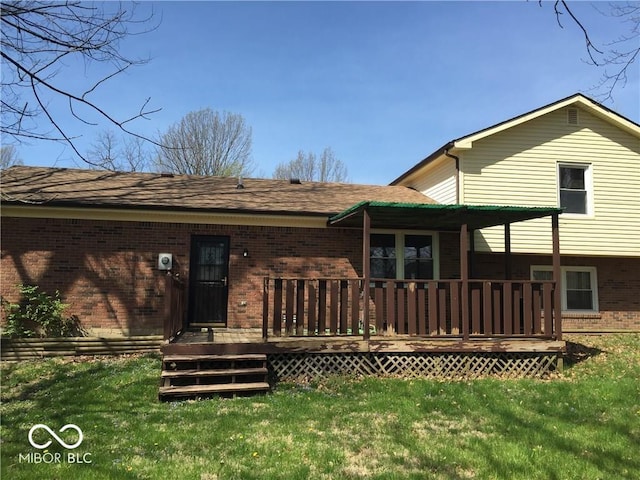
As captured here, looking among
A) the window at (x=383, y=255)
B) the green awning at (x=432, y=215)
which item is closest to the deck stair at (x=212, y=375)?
the green awning at (x=432, y=215)

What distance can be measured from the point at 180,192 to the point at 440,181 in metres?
6.67

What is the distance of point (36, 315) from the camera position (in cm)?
976

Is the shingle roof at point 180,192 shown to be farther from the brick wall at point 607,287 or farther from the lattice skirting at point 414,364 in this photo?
the lattice skirting at point 414,364

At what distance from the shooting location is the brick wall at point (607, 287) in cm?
1262

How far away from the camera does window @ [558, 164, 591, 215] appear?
12586 mm

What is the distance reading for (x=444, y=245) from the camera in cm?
1198

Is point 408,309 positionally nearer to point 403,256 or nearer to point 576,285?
point 403,256

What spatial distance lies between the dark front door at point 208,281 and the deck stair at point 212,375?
9.72 ft

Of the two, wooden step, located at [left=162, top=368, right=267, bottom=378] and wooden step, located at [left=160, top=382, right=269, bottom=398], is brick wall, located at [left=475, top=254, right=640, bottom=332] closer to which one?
wooden step, located at [left=162, top=368, right=267, bottom=378]

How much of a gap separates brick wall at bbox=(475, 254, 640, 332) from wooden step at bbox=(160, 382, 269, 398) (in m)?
7.35

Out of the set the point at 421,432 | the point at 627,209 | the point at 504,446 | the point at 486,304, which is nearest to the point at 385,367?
the point at 486,304

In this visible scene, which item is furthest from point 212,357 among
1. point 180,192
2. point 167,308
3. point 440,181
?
point 440,181

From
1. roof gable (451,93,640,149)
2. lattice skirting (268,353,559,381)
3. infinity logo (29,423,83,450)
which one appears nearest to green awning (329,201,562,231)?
roof gable (451,93,640,149)

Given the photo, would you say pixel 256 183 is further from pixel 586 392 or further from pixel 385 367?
pixel 586 392
